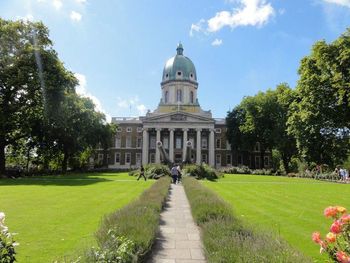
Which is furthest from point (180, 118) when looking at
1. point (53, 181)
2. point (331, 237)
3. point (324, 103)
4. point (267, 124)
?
point (331, 237)

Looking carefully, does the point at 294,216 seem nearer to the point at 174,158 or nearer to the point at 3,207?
the point at 3,207

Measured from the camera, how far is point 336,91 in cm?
3356

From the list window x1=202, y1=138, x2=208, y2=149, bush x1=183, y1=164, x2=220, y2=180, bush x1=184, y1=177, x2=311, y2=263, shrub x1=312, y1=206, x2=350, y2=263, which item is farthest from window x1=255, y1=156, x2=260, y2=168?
shrub x1=312, y1=206, x2=350, y2=263

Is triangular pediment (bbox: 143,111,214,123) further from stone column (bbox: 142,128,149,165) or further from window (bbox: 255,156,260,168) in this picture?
window (bbox: 255,156,260,168)

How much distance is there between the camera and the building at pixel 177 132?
8206 cm

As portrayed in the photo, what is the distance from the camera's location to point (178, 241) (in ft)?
28.8

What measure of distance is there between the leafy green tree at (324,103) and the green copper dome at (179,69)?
167 feet

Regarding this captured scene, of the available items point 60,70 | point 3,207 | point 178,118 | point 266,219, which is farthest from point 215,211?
point 178,118

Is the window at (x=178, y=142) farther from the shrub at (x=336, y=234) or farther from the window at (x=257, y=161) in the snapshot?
the shrub at (x=336, y=234)

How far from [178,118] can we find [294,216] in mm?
70015

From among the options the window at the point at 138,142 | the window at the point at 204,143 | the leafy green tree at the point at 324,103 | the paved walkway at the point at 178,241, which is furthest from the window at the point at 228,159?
the paved walkway at the point at 178,241

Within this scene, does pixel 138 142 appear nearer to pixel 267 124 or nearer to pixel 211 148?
pixel 211 148

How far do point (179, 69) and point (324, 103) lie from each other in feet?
186

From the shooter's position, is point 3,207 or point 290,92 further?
point 290,92
